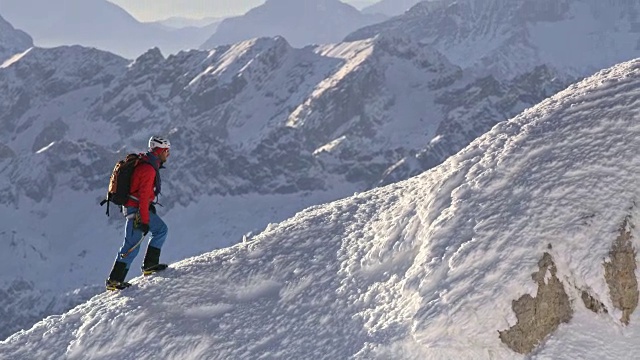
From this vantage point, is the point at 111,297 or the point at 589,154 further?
the point at 111,297

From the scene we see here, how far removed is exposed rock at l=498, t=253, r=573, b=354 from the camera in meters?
11.0

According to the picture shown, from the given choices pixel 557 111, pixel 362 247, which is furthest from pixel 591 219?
pixel 362 247

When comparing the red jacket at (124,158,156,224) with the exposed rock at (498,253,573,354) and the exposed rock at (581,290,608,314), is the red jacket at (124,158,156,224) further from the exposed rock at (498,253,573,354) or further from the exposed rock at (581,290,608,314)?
the exposed rock at (581,290,608,314)

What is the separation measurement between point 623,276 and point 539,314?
1.14m

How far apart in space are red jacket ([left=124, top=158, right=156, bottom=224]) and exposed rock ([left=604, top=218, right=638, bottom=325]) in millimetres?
6897

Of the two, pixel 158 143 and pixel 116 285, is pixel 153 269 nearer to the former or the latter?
pixel 116 285

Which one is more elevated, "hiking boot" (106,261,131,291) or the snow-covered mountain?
"hiking boot" (106,261,131,291)

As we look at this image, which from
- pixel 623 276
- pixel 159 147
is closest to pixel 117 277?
pixel 159 147

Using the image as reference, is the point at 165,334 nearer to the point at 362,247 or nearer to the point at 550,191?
the point at 362,247

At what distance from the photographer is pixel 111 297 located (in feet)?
48.4

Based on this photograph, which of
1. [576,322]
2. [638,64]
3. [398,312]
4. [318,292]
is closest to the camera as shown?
[576,322]

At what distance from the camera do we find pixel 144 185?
14352 mm

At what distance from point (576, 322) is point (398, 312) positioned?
2.19 meters

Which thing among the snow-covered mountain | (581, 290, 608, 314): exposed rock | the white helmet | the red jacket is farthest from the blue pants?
(581, 290, 608, 314): exposed rock
